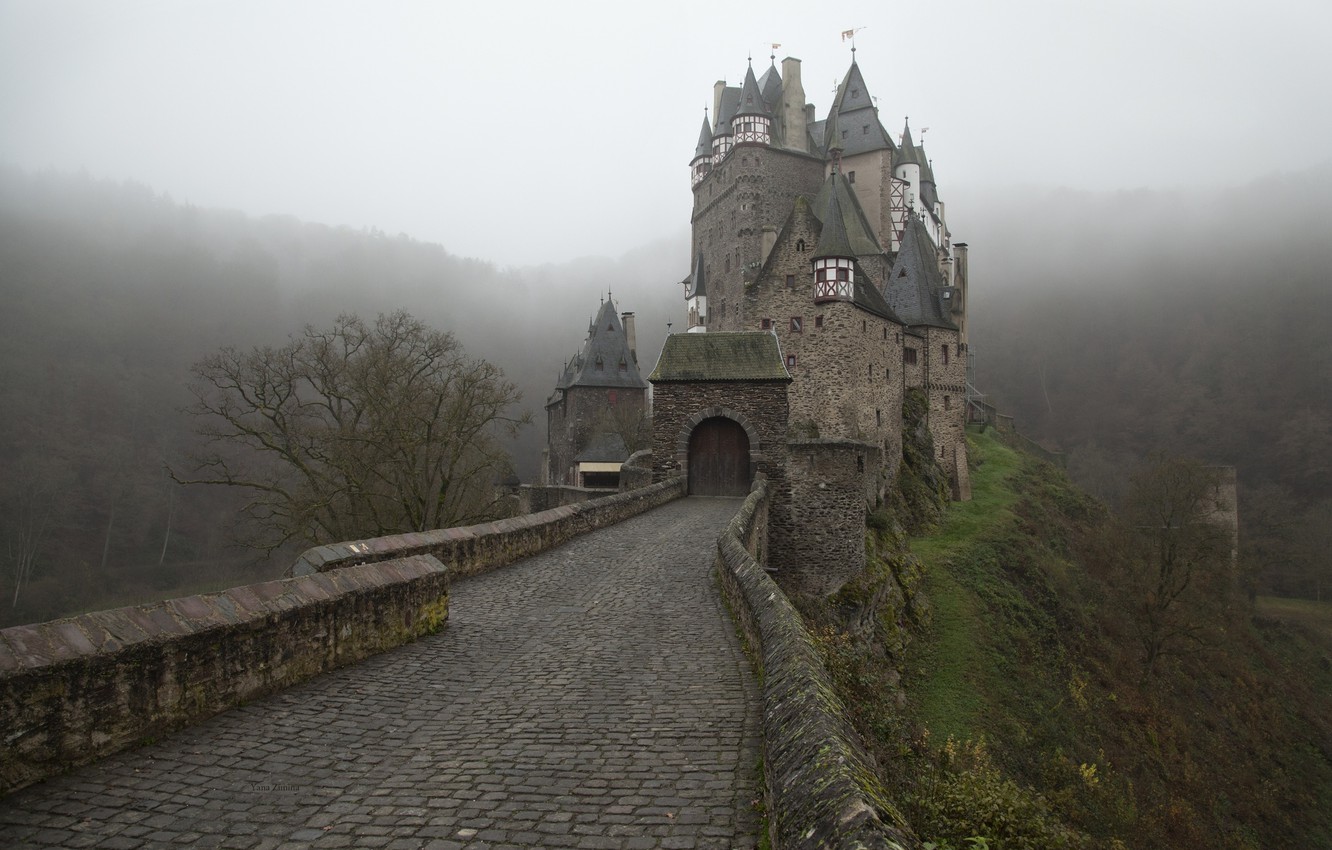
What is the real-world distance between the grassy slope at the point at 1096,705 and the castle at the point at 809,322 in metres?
4.06

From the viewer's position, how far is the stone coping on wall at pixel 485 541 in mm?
8203

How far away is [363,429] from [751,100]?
33.4m

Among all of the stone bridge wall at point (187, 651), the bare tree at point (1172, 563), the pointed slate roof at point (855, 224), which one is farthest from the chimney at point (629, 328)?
the stone bridge wall at point (187, 651)

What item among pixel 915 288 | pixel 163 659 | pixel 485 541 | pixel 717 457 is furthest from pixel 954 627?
pixel 163 659

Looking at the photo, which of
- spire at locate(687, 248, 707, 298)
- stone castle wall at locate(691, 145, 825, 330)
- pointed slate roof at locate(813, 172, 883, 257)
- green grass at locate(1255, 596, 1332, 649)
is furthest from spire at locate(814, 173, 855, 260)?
green grass at locate(1255, 596, 1332, 649)

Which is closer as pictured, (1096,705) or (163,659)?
(163,659)

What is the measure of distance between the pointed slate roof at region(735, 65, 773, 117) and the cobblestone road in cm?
4472

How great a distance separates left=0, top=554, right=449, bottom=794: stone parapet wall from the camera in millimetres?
4066

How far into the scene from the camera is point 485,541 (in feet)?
36.8

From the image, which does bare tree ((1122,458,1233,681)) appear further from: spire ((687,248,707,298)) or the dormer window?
spire ((687,248,707,298))

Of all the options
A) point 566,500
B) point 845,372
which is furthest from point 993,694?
point 566,500

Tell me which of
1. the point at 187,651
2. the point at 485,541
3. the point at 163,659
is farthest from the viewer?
the point at 485,541

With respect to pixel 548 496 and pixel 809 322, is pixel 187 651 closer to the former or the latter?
pixel 809 322

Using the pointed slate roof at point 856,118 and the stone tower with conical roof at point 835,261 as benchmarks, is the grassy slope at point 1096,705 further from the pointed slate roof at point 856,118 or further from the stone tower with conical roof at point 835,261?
the pointed slate roof at point 856,118
